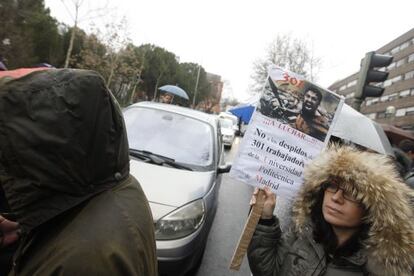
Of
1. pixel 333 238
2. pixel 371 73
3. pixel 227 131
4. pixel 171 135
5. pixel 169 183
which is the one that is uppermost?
pixel 371 73

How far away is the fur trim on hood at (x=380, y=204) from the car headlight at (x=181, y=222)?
52.3 inches

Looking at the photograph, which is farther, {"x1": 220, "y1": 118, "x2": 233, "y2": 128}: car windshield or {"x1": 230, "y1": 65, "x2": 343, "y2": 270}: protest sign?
{"x1": 220, "y1": 118, "x2": 233, "y2": 128}: car windshield

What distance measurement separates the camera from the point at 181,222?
3160 mm

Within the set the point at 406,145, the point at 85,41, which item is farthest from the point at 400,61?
the point at 406,145

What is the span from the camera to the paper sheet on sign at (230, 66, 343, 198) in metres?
2.19

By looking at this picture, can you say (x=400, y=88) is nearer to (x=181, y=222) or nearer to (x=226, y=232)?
(x=226, y=232)

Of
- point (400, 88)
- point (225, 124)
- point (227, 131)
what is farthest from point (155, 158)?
point (400, 88)

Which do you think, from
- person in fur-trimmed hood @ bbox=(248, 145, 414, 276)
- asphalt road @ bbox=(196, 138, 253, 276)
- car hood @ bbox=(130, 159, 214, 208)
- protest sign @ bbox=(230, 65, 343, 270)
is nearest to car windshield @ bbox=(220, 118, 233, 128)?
asphalt road @ bbox=(196, 138, 253, 276)

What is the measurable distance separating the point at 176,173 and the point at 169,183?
0.24 meters

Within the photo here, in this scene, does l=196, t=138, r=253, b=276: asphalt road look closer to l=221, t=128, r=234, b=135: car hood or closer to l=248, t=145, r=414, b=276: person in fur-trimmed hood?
l=248, t=145, r=414, b=276: person in fur-trimmed hood

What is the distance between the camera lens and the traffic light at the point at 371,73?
→ 590cm

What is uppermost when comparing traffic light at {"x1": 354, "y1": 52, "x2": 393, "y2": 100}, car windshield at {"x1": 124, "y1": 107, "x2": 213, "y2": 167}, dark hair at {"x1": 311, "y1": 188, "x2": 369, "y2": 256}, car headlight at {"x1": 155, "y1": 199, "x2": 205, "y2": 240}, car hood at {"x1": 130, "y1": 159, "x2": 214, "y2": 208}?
traffic light at {"x1": 354, "y1": 52, "x2": 393, "y2": 100}

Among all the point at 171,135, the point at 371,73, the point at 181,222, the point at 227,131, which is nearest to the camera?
the point at 181,222

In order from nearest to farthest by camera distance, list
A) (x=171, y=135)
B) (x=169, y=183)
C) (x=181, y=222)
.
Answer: (x=181, y=222) → (x=169, y=183) → (x=171, y=135)
